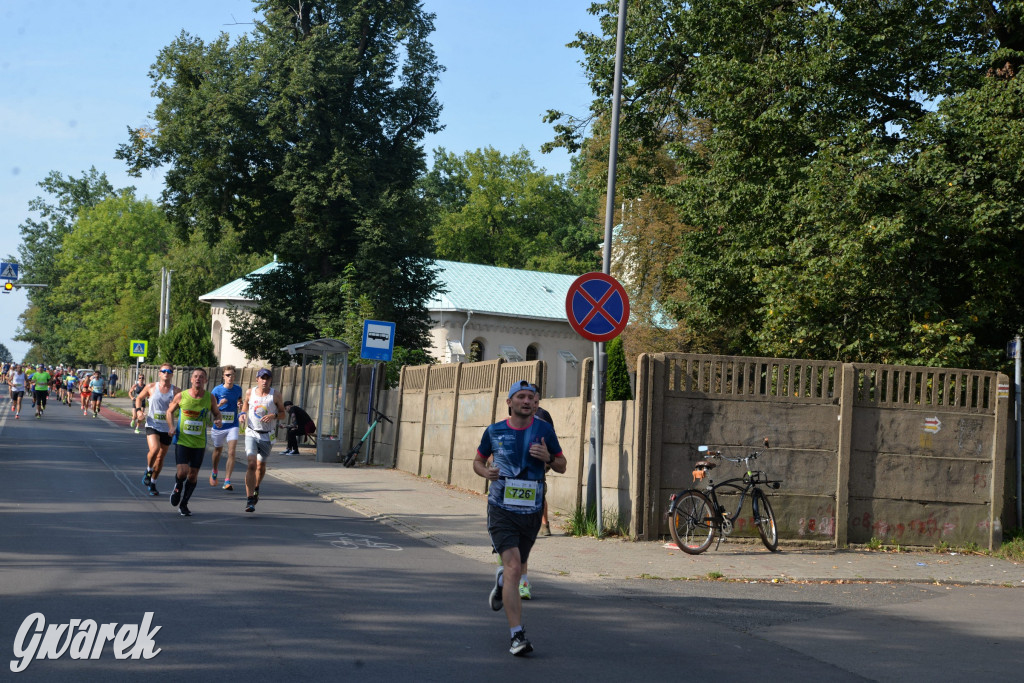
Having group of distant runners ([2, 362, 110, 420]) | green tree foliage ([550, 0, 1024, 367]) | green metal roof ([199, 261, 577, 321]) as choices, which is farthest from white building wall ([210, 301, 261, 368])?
green tree foliage ([550, 0, 1024, 367])

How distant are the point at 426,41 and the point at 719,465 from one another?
34989 mm

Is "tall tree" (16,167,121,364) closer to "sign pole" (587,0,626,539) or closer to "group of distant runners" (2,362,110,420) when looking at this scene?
"group of distant runners" (2,362,110,420)

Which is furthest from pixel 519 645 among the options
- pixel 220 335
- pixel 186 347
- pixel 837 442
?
pixel 220 335

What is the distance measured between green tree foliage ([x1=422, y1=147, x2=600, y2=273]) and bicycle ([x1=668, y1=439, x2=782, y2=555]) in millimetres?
66686

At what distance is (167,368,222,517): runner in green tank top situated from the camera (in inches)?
547

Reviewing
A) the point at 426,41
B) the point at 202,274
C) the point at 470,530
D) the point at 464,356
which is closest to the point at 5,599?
the point at 470,530

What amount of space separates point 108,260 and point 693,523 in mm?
87592

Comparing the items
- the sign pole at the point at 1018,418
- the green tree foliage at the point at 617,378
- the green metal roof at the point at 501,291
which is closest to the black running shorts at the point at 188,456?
the sign pole at the point at 1018,418

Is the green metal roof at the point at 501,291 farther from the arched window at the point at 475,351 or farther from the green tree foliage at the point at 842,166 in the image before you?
the green tree foliage at the point at 842,166

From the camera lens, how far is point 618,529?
13.7 metres

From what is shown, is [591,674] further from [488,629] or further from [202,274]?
[202,274]

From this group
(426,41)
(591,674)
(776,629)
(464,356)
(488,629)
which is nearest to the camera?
(591,674)

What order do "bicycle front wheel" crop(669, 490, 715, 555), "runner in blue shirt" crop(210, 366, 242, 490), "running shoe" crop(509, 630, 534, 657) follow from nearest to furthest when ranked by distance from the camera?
"running shoe" crop(509, 630, 534, 657), "bicycle front wheel" crop(669, 490, 715, 555), "runner in blue shirt" crop(210, 366, 242, 490)

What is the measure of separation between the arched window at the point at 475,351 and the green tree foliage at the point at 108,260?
36.0 meters
